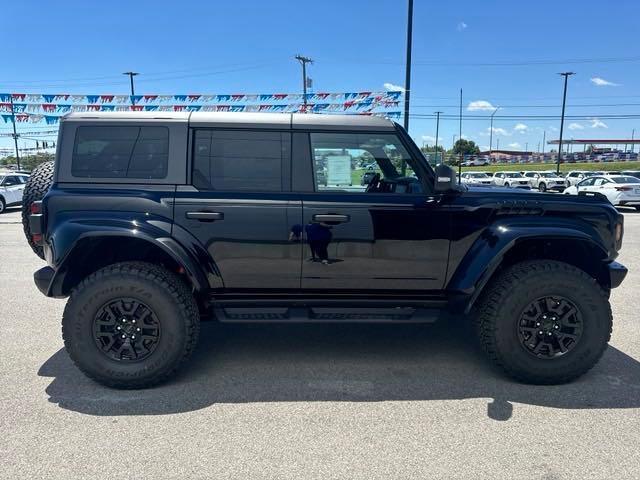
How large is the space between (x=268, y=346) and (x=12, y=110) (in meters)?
21.7

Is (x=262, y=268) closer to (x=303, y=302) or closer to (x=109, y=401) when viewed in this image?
(x=303, y=302)

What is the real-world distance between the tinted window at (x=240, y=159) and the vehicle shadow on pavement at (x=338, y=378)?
143cm

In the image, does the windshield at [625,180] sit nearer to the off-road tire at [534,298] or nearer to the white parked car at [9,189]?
the off-road tire at [534,298]

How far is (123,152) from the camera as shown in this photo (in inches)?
135

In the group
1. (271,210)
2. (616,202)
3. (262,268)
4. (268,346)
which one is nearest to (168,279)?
(262,268)

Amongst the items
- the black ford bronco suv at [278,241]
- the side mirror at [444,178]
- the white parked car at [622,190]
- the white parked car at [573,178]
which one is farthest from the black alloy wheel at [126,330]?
the white parked car at [573,178]

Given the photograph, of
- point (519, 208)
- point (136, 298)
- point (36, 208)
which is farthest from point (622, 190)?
point (36, 208)

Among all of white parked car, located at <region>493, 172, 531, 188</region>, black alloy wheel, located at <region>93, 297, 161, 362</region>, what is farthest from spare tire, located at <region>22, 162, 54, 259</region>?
white parked car, located at <region>493, 172, 531, 188</region>

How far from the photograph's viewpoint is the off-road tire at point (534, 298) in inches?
133

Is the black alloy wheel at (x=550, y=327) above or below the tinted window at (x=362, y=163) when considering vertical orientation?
below

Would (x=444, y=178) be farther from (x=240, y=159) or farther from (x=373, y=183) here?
(x=240, y=159)

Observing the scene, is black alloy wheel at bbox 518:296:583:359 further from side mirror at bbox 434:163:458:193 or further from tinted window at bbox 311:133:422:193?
tinted window at bbox 311:133:422:193

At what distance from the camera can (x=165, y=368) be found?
3357mm

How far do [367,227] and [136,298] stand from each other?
5.56 ft
